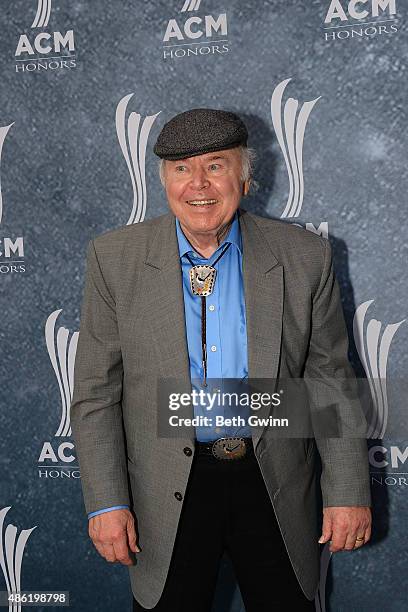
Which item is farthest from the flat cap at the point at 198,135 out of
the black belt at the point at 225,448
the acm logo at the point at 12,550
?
the acm logo at the point at 12,550

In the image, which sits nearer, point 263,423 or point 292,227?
point 263,423

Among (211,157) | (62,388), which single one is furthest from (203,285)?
(62,388)

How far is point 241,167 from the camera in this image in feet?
4.63

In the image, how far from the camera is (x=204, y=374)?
136cm

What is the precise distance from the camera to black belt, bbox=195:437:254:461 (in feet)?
4.50

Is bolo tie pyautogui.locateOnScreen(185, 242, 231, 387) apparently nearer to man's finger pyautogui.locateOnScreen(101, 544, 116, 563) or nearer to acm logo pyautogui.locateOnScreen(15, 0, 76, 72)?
man's finger pyautogui.locateOnScreen(101, 544, 116, 563)

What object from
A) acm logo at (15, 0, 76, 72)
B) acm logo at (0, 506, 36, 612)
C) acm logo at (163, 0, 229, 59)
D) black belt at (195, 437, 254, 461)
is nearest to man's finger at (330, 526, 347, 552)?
black belt at (195, 437, 254, 461)

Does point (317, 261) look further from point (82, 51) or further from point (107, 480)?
point (82, 51)

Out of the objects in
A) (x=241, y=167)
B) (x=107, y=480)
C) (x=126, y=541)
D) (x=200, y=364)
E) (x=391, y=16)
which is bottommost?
(x=126, y=541)

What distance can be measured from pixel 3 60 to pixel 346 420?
1.35 metres

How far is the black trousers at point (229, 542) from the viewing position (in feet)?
4.56

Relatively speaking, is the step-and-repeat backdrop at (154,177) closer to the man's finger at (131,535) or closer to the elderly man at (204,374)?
the elderly man at (204,374)

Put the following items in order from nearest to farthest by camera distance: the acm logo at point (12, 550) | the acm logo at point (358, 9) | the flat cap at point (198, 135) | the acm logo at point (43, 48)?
the flat cap at point (198, 135) → the acm logo at point (358, 9) → the acm logo at point (43, 48) → the acm logo at point (12, 550)

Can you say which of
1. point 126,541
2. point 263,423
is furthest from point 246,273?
point 126,541
